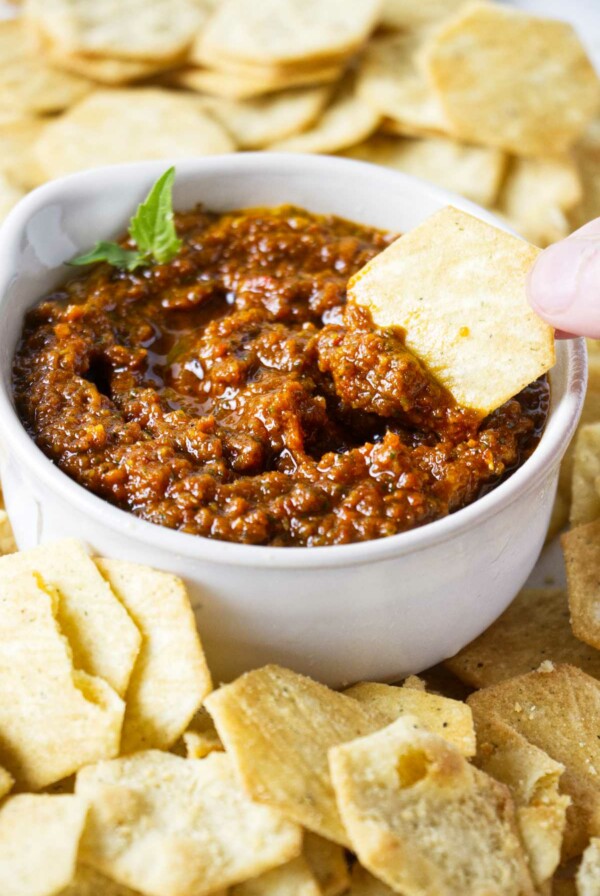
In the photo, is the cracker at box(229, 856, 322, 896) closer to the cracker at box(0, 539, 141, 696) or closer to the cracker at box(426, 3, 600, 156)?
the cracker at box(0, 539, 141, 696)

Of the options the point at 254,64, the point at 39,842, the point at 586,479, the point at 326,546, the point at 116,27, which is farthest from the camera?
the point at 116,27

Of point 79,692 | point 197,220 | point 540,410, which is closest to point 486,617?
point 540,410

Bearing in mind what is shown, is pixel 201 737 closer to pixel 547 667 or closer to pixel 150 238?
pixel 547 667

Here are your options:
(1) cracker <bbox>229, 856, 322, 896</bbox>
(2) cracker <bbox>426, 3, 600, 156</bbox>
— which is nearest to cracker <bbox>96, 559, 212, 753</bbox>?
(1) cracker <bbox>229, 856, 322, 896</bbox>

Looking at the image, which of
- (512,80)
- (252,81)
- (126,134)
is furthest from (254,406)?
(512,80)

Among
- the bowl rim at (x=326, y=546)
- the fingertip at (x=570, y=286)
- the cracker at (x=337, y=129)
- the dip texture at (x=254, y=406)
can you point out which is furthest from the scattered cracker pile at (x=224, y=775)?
the cracker at (x=337, y=129)
